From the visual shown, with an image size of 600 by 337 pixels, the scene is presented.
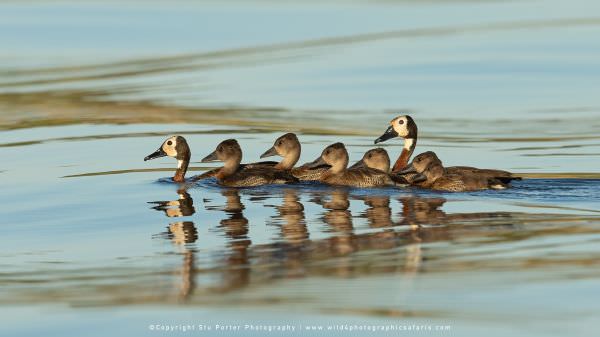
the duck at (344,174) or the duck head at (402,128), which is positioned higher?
the duck head at (402,128)

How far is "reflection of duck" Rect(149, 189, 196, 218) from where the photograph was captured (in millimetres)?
15328

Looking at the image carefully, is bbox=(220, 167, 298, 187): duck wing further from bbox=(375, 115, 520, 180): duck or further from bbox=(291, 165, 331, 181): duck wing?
bbox=(375, 115, 520, 180): duck

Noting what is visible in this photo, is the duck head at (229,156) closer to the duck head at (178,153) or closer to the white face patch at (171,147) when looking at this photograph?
the duck head at (178,153)

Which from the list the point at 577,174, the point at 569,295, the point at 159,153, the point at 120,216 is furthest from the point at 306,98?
the point at 569,295

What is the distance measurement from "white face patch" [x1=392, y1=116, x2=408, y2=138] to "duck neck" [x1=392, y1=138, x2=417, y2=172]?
180mm

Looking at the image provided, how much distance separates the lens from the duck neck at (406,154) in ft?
62.6

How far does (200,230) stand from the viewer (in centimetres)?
1388

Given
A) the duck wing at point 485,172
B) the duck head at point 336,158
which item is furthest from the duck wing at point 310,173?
the duck wing at point 485,172

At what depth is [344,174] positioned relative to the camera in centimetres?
1731

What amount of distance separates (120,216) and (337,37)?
69.9 ft

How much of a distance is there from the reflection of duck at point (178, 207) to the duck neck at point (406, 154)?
3452 millimetres

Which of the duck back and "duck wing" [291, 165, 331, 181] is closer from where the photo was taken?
the duck back

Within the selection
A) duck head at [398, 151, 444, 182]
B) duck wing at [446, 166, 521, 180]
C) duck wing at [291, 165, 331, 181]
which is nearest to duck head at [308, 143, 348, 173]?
duck wing at [291, 165, 331, 181]

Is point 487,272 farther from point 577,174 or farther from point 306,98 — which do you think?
point 306,98
